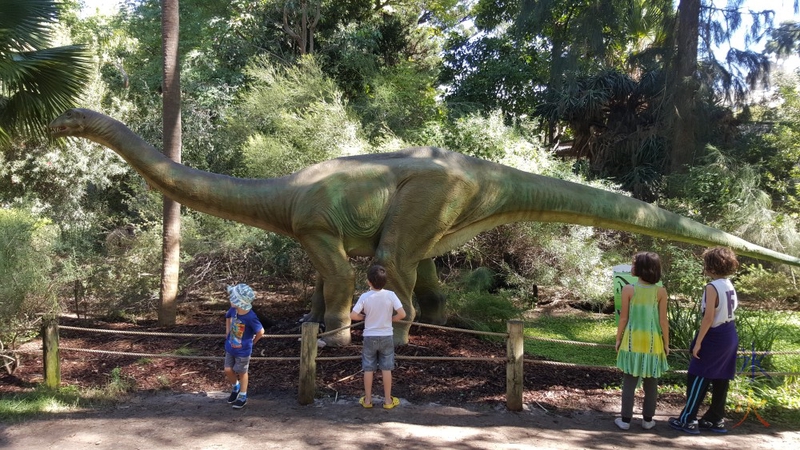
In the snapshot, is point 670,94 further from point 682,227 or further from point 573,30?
point 682,227

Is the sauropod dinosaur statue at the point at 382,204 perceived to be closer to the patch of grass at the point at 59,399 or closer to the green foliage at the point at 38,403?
the patch of grass at the point at 59,399

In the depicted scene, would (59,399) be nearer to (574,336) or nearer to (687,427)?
(687,427)

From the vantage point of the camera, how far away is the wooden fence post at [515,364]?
468cm

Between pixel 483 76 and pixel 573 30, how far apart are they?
9.24 feet

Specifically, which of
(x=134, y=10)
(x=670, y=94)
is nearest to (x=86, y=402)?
(x=670, y=94)

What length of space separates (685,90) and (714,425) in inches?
431

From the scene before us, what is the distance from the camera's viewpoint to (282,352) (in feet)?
20.3

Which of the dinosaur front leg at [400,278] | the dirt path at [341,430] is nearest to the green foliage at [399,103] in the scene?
the dinosaur front leg at [400,278]

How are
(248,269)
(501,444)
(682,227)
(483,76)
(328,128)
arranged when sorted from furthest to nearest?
(483,76) < (328,128) < (248,269) < (682,227) < (501,444)

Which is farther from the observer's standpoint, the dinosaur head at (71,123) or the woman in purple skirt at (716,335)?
the dinosaur head at (71,123)

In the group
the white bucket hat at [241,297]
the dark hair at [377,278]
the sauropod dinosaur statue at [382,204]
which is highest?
the sauropod dinosaur statue at [382,204]

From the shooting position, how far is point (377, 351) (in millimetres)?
4539

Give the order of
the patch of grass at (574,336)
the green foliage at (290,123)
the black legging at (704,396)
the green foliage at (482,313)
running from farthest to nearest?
the green foliage at (290,123), the green foliage at (482,313), the patch of grass at (574,336), the black legging at (704,396)

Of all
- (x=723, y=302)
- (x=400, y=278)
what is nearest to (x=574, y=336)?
(x=400, y=278)
